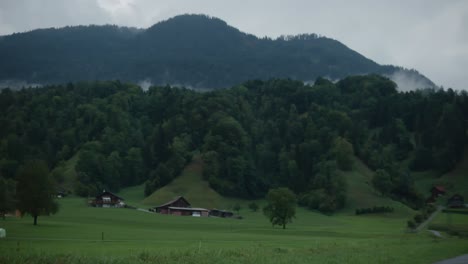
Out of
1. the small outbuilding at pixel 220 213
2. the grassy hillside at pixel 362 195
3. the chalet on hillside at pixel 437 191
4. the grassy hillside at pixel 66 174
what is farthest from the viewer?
the grassy hillside at pixel 66 174

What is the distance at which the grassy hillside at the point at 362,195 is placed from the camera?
137 metres

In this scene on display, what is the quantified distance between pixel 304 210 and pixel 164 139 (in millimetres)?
63619

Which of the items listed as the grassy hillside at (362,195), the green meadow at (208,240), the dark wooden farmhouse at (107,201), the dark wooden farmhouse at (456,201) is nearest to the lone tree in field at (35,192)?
the green meadow at (208,240)

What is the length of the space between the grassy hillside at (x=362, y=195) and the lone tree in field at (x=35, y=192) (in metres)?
80.4

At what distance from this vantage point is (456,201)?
436 feet

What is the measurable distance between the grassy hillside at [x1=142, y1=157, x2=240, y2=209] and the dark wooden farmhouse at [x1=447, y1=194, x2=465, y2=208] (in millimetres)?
52727

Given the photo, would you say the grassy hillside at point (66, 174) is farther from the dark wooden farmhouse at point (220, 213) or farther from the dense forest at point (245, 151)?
the dark wooden farmhouse at point (220, 213)

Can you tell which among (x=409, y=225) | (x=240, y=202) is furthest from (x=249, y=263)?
(x=240, y=202)

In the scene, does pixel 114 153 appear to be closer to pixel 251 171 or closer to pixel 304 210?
pixel 251 171

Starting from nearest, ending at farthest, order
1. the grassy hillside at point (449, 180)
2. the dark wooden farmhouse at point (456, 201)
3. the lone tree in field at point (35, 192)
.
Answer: the lone tree in field at point (35, 192) → the dark wooden farmhouse at point (456, 201) → the grassy hillside at point (449, 180)

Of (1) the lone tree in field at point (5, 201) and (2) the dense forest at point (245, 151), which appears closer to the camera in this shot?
(1) the lone tree in field at point (5, 201)

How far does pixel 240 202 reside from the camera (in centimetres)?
15400

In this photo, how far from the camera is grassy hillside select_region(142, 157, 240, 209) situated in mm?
143875

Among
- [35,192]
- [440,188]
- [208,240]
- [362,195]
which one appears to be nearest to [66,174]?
[362,195]
